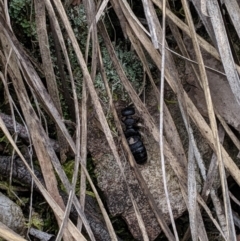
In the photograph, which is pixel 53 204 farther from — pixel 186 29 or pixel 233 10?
pixel 233 10

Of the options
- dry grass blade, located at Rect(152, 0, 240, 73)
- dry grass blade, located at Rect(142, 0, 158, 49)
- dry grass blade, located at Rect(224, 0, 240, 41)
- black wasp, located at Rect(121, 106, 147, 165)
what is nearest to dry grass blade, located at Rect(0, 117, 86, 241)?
black wasp, located at Rect(121, 106, 147, 165)

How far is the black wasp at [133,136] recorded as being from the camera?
261 centimetres

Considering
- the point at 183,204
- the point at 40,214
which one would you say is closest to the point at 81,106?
the point at 40,214

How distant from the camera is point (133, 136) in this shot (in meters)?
2.63

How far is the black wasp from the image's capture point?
8.55 feet

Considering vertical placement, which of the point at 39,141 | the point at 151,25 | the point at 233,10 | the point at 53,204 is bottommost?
the point at 53,204

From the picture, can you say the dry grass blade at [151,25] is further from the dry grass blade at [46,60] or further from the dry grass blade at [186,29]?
the dry grass blade at [46,60]

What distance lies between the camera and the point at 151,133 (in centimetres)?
254

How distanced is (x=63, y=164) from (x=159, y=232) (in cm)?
64

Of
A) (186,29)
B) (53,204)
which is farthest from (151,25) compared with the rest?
(53,204)

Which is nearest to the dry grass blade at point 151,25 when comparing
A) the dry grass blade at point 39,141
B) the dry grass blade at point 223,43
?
the dry grass blade at point 223,43

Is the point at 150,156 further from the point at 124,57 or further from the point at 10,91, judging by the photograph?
the point at 10,91

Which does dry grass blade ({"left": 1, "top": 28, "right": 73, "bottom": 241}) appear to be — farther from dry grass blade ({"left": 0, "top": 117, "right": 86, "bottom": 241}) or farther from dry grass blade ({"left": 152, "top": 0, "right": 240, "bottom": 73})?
dry grass blade ({"left": 152, "top": 0, "right": 240, "bottom": 73})

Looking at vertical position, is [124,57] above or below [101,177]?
above
